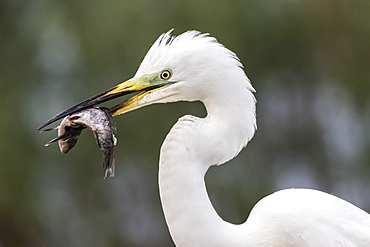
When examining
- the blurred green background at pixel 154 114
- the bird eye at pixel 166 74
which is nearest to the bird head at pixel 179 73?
the bird eye at pixel 166 74

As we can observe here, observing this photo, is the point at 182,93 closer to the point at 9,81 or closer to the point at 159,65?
the point at 159,65

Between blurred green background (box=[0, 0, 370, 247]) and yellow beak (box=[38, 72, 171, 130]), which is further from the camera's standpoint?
blurred green background (box=[0, 0, 370, 247])

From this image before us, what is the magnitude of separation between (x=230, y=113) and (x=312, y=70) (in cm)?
354

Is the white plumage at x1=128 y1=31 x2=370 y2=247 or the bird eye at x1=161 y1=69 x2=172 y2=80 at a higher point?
the bird eye at x1=161 y1=69 x2=172 y2=80

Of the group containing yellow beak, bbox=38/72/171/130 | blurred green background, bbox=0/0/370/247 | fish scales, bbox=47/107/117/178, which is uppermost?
yellow beak, bbox=38/72/171/130

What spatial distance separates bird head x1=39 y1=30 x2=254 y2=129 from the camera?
155 centimetres

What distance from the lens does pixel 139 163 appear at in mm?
4750

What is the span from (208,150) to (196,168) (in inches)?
2.0

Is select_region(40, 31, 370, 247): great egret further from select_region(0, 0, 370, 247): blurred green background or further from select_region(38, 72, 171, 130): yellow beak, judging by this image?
select_region(0, 0, 370, 247): blurred green background

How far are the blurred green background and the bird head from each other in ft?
9.81

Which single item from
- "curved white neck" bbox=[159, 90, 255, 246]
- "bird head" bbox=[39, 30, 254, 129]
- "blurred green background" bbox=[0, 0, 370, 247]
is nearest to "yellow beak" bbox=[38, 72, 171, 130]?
"bird head" bbox=[39, 30, 254, 129]

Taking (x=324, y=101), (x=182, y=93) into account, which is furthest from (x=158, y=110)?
(x=182, y=93)

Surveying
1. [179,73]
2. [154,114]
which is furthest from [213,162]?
[154,114]

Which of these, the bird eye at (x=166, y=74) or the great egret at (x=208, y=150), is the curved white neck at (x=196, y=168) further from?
the bird eye at (x=166, y=74)
